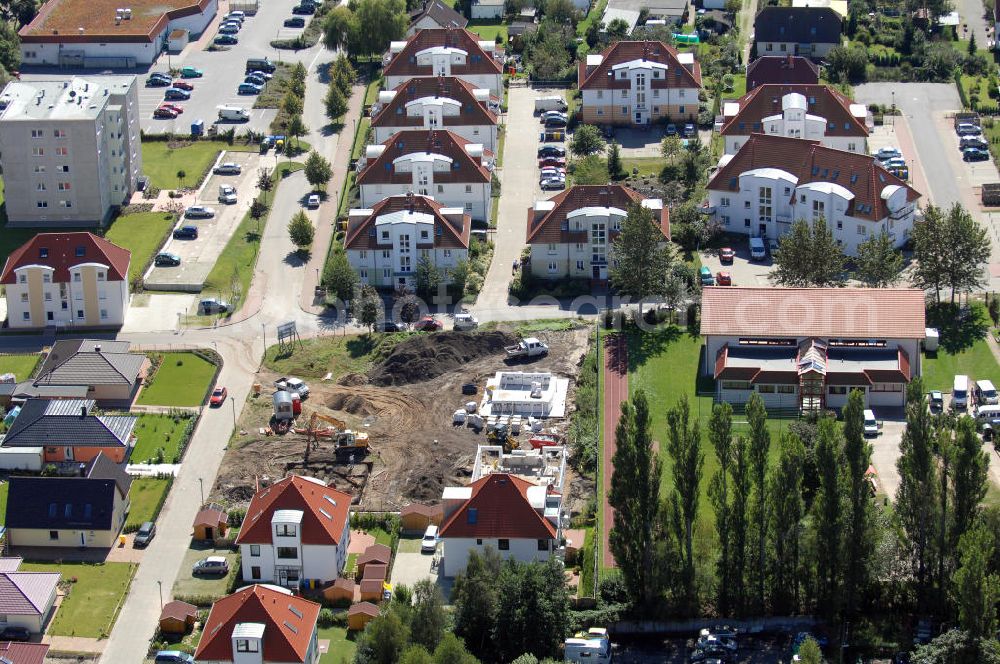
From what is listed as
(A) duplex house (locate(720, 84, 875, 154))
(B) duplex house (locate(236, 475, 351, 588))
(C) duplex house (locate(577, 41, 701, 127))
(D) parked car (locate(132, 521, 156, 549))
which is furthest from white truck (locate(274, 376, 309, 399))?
(C) duplex house (locate(577, 41, 701, 127))

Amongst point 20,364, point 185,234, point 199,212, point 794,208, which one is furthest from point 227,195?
point 794,208

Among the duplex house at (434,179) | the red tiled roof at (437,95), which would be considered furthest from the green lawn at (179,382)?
the red tiled roof at (437,95)

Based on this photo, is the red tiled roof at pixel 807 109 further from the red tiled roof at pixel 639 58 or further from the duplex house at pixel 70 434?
the duplex house at pixel 70 434

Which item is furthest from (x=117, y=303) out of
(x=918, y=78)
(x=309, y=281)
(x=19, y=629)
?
(x=918, y=78)

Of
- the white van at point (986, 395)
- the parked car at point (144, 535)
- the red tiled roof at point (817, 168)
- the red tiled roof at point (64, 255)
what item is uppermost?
the red tiled roof at point (817, 168)

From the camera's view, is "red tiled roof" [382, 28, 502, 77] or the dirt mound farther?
"red tiled roof" [382, 28, 502, 77]

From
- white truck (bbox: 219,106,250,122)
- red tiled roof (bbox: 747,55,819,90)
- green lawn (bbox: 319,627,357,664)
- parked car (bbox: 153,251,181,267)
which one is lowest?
green lawn (bbox: 319,627,357,664)

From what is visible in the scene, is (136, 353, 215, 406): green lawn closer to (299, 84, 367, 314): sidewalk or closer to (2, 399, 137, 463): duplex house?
(2, 399, 137, 463): duplex house
